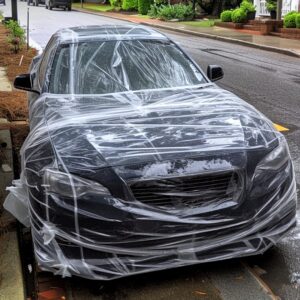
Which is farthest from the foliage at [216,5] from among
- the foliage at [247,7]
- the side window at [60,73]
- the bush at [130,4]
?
the side window at [60,73]

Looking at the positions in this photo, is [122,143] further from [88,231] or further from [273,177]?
[273,177]

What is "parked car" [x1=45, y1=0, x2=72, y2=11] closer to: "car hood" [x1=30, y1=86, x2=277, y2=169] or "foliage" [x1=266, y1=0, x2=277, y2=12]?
"foliage" [x1=266, y1=0, x2=277, y2=12]

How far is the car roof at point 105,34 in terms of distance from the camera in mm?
5301

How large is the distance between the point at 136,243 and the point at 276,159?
1.13 meters

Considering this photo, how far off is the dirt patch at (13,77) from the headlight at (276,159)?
17.0 ft

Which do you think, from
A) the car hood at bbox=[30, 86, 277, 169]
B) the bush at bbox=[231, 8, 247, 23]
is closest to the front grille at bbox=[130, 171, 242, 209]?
the car hood at bbox=[30, 86, 277, 169]

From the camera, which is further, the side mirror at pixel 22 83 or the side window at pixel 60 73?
the side mirror at pixel 22 83

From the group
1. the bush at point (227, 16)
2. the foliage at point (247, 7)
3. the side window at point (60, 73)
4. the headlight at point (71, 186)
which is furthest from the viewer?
the bush at point (227, 16)

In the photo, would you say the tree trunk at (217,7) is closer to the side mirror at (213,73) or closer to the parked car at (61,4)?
the parked car at (61,4)

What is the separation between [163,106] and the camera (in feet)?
14.2

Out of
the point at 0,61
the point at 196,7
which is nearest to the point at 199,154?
the point at 0,61

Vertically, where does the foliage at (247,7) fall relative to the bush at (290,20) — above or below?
above

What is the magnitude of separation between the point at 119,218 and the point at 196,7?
36049 mm

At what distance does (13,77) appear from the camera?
454 inches
